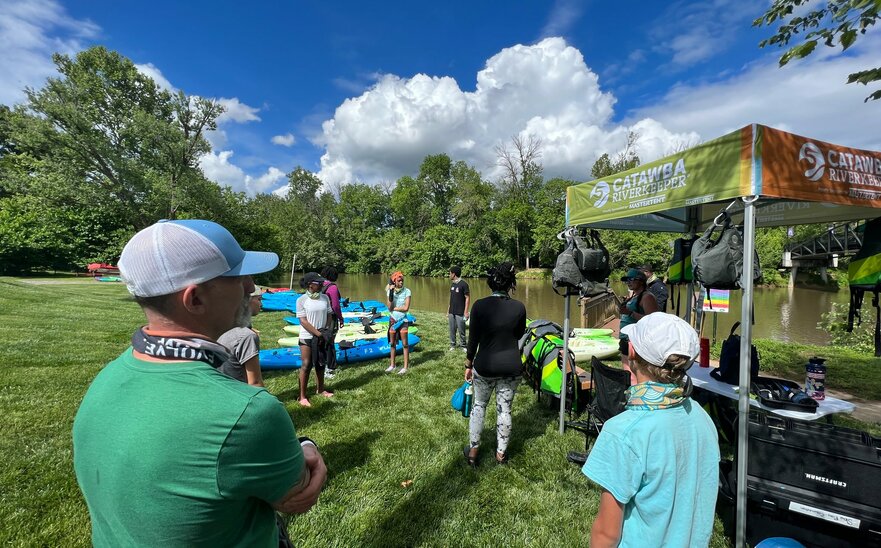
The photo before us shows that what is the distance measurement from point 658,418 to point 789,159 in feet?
7.54

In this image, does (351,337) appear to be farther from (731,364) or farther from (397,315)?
(731,364)

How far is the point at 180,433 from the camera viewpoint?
81 centimetres

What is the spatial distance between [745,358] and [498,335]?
71.6 inches

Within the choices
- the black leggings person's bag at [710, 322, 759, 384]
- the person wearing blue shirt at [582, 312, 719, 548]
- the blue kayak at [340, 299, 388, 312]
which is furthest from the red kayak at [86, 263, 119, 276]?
the black leggings person's bag at [710, 322, 759, 384]

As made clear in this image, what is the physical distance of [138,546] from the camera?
34.2 inches

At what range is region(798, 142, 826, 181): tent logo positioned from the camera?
2.59m

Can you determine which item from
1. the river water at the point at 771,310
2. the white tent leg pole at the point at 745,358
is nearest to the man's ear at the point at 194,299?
the white tent leg pole at the point at 745,358

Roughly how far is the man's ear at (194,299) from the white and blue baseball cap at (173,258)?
0.02 m

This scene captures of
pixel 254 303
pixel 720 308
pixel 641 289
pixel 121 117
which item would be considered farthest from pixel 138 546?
pixel 121 117

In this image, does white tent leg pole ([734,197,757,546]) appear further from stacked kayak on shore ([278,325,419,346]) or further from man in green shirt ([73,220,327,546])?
stacked kayak on shore ([278,325,419,346])

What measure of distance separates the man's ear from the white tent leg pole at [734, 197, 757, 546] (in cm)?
304

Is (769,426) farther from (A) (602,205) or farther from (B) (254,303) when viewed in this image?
(B) (254,303)

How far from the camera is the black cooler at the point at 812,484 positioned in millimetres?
2322

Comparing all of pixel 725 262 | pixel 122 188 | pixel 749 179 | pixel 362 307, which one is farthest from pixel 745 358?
pixel 122 188
